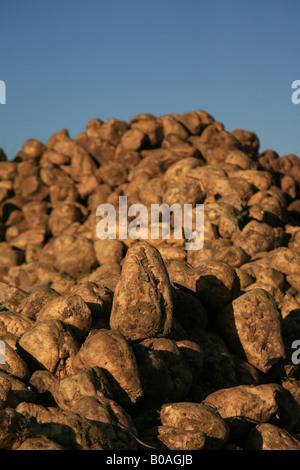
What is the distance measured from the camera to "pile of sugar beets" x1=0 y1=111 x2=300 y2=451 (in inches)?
266

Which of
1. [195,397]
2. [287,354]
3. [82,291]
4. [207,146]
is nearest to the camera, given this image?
[195,397]

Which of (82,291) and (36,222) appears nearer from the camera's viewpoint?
(82,291)

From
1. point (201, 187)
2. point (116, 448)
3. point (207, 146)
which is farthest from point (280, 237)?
point (116, 448)

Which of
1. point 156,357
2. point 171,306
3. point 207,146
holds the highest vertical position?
point 207,146

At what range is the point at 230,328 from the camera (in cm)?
1024

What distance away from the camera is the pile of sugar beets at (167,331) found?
6.76 meters

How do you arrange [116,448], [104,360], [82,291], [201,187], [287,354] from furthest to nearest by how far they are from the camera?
[201,187] < [287,354] < [82,291] < [104,360] < [116,448]

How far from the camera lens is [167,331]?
8.92m

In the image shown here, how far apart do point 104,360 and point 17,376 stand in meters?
1.24
